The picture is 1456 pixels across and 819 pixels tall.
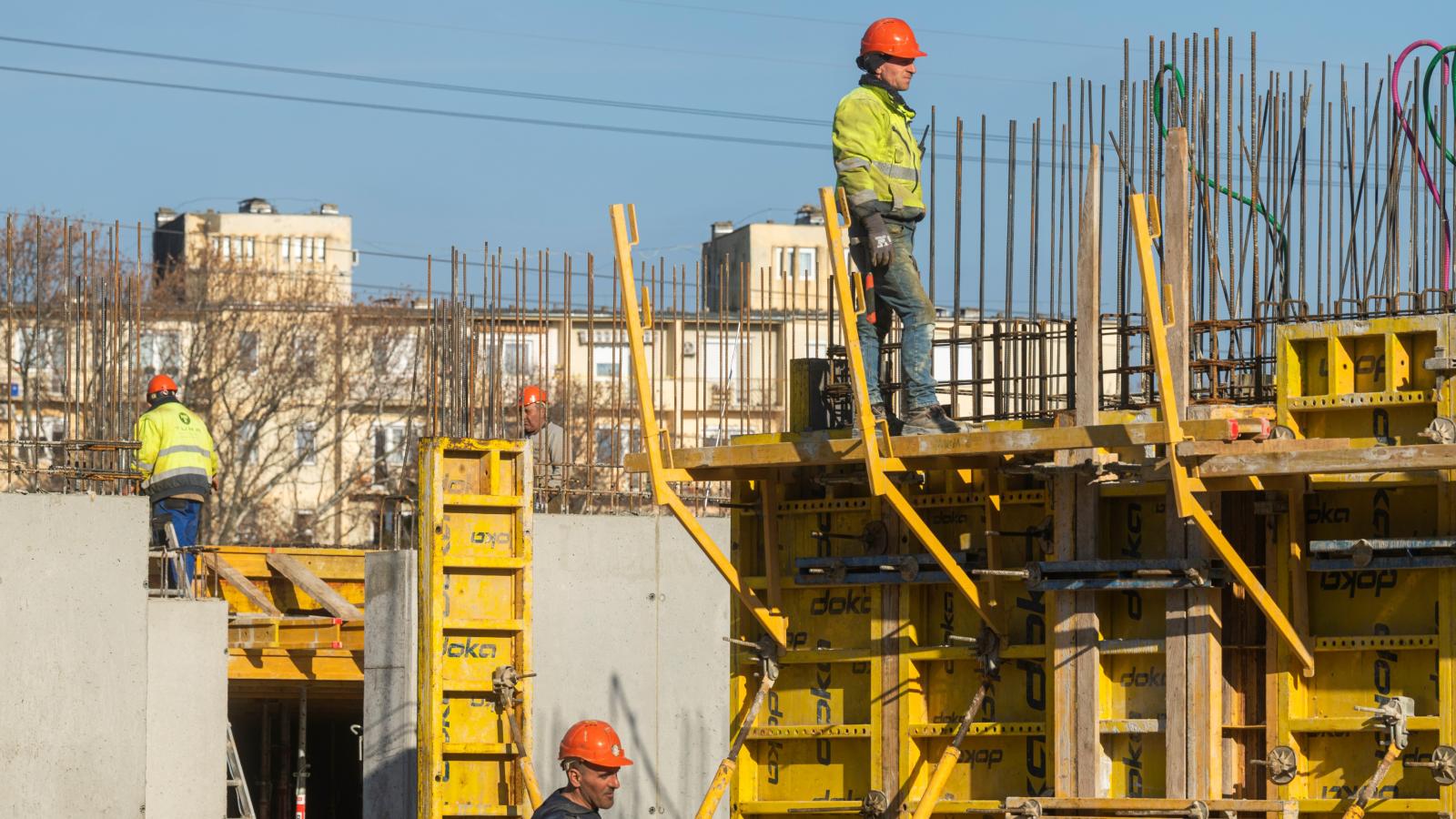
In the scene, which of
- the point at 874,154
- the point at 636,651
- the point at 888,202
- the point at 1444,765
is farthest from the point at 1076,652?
the point at 636,651

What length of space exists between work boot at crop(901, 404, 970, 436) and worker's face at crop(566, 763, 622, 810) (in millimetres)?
3016

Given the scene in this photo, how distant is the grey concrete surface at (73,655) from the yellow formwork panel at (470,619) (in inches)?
127

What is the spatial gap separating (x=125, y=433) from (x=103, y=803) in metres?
5.12

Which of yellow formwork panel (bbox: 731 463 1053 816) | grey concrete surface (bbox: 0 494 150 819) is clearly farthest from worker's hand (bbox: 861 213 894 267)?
grey concrete surface (bbox: 0 494 150 819)

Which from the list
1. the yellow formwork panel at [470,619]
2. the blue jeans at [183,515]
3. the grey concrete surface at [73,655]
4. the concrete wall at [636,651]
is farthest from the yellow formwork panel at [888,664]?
the blue jeans at [183,515]

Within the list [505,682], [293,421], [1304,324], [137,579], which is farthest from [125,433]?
[293,421]

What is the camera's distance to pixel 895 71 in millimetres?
11805

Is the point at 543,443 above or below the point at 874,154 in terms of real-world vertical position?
below

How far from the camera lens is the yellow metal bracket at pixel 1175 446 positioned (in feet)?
32.1

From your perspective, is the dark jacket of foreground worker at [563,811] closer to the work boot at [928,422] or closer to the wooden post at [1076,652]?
the wooden post at [1076,652]

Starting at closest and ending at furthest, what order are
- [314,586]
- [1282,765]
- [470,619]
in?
[1282,765]
[470,619]
[314,586]

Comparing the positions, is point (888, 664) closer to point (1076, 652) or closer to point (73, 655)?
point (1076, 652)

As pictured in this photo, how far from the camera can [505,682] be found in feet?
44.9

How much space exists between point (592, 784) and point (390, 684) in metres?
8.11
